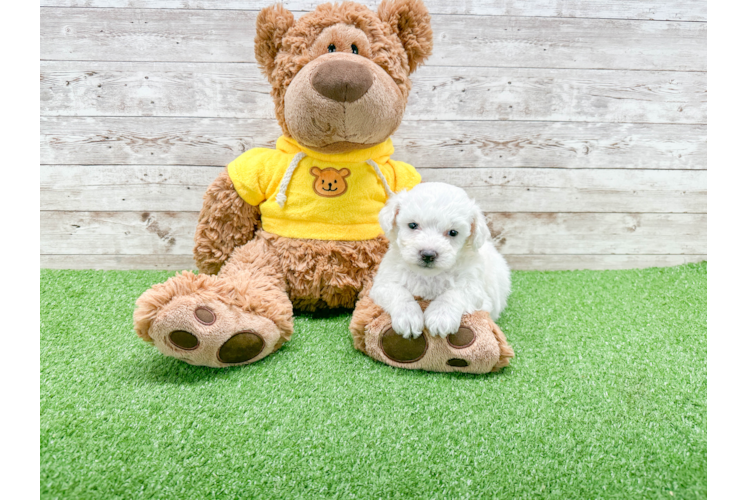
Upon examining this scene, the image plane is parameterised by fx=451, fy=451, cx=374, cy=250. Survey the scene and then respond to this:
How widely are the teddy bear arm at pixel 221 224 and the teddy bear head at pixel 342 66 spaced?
0.31 meters

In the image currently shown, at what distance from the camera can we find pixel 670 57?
2.02 m

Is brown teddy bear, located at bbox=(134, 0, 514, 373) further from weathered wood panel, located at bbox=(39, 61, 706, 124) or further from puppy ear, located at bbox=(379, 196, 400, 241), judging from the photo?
weathered wood panel, located at bbox=(39, 61, 706, 124)

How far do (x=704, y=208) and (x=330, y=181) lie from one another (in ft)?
6.09

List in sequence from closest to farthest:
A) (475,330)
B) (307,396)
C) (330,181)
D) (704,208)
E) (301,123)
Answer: (307,396) < (475,330) < (301,123) < (330,181) < (704,208)

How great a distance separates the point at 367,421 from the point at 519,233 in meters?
1.39

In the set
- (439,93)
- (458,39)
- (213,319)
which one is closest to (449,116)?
(439,93)

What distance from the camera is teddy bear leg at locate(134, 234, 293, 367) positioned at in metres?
1.19

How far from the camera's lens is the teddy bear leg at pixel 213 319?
1.19 meters

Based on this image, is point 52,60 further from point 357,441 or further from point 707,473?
point 707,473

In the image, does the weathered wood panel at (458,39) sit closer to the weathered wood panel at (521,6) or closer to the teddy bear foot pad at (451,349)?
the weathered wood panel at (521,6)

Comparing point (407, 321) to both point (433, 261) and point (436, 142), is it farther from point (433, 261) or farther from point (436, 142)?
point (436, 142)

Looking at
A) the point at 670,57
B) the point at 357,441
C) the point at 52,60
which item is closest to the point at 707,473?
the point at 357,441

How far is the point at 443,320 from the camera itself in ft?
4.13

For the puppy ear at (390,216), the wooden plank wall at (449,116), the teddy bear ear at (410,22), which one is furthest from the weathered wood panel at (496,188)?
the puppy ear at (390,216)
